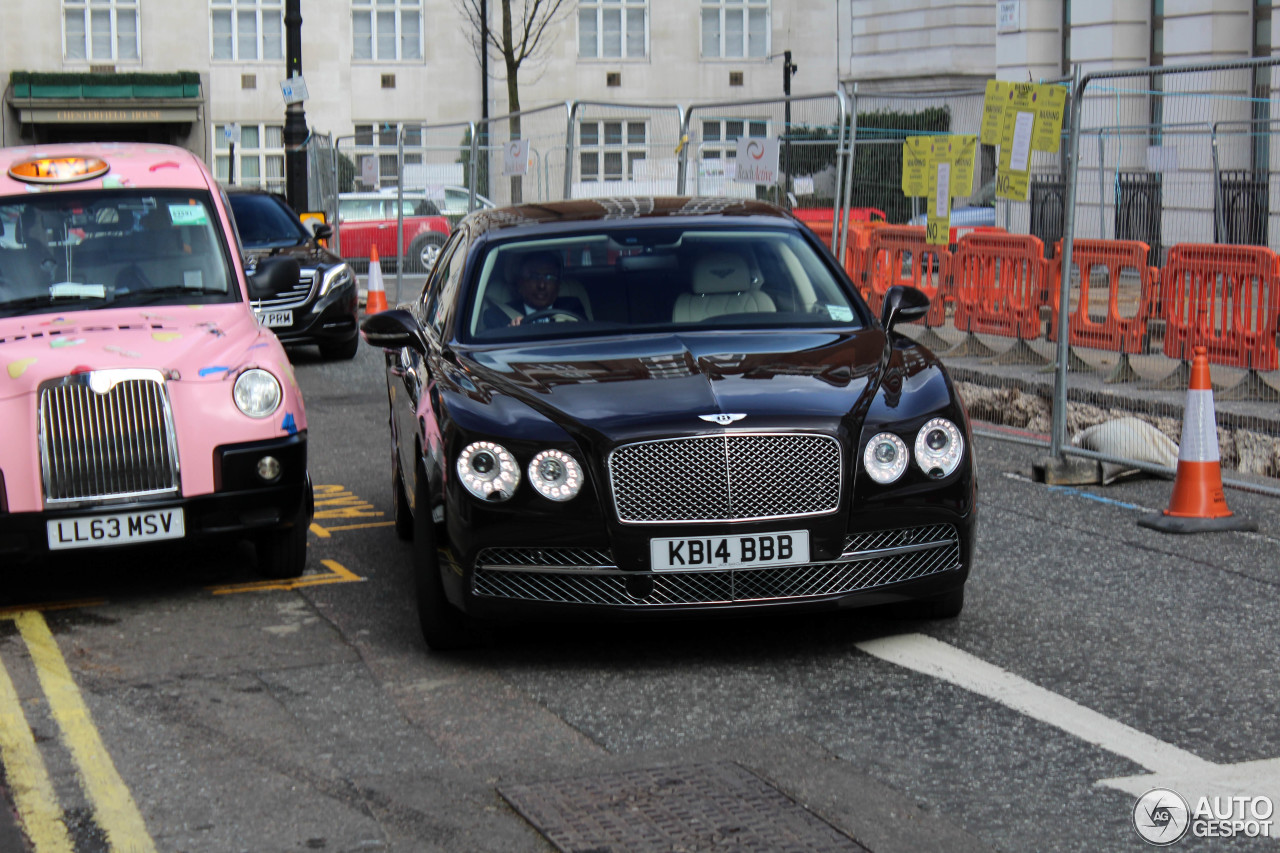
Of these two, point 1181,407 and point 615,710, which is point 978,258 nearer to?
point 1181,407

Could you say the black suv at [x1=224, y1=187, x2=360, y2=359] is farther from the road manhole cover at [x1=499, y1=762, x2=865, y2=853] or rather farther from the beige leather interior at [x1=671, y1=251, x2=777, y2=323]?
the road manhole cover at [x1=499, y1=762, x2=865, y2=853]

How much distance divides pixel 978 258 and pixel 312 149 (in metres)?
14.7

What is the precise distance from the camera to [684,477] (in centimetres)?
539

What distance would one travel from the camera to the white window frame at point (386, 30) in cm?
4975

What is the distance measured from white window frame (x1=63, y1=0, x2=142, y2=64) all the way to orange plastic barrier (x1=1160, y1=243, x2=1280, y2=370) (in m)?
44.5

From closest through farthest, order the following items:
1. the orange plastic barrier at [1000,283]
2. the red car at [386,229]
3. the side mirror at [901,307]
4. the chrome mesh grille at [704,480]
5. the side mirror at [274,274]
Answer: the chrome mesh grille at [704,480] < the side mirror at [901,307] < the side mirror at [274,274] < the orange plastic barrier at [1000,283] < the red car at [386,229]

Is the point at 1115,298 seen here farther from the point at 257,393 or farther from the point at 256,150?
the point at 256,150

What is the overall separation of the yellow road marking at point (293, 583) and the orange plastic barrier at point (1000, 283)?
734cm

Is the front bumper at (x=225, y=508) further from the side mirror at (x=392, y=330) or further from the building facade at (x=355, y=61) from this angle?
the building facade at (x=355, y=61)

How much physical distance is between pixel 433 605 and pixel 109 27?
1920 inches

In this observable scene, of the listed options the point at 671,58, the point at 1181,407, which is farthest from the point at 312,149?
the point at 671,58

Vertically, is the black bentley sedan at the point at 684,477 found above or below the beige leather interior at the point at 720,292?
below

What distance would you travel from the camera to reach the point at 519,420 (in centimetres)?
553

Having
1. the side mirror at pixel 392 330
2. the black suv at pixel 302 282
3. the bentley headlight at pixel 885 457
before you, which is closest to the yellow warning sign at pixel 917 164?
the black suv at pixel 302 282
